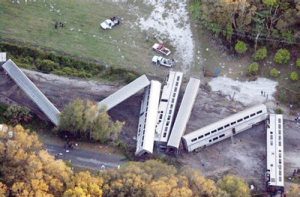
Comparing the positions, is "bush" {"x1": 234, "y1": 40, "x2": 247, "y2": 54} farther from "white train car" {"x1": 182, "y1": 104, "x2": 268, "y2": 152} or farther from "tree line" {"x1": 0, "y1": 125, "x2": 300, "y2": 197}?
"tree line" {"x1": 0, "y1": 125, "x2": 300, "y2": 197}

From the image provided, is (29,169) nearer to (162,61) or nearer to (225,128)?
(225,128)

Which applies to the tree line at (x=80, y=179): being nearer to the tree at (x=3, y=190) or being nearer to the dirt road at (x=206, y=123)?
the tree at (x=3, y=190)

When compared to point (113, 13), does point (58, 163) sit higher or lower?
→ lower

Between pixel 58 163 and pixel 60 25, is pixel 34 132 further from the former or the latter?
pixel 60 25

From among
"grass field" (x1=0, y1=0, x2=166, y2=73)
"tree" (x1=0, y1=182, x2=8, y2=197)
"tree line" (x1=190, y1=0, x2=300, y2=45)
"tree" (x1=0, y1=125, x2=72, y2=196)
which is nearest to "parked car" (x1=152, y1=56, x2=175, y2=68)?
"grass field" (x1=0, y1=0, x2=166, y2=73)

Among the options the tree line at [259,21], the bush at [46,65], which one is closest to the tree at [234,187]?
the tree line at [259,21]

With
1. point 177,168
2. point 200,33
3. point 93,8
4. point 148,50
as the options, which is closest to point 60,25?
point 93,8
